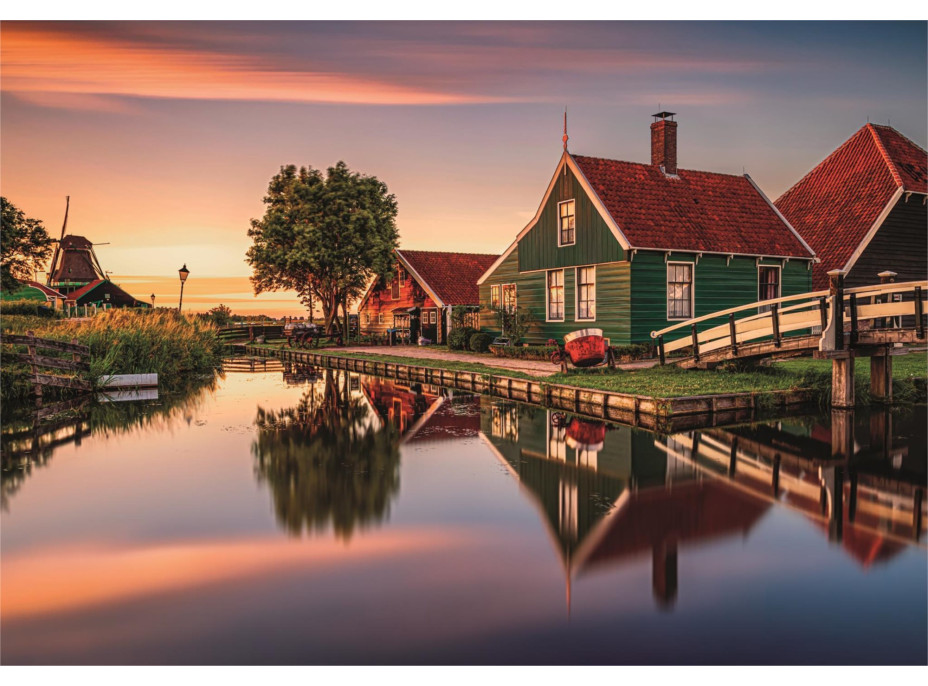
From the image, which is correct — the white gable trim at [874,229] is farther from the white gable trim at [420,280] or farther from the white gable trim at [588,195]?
the white gable trim at [420,280]

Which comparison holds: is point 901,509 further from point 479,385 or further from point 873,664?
point 479,385

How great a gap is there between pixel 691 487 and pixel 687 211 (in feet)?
58.5

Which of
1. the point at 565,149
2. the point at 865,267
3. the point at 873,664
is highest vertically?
the point at 565,149

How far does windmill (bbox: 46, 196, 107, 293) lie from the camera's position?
73.1 meters

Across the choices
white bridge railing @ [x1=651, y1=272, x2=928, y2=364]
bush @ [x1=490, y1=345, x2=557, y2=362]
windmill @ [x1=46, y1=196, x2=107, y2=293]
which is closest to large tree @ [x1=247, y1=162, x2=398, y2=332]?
bush @ [x1=490, y1=345, x2=557, y2=362]

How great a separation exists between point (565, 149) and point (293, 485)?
18.7m

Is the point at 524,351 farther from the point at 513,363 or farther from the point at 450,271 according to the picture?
the point at 450,271

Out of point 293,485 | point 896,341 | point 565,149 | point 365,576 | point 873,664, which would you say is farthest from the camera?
point 565,149

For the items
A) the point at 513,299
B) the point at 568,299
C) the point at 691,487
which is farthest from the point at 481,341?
the point at 691,487

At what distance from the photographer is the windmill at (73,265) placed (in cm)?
7312

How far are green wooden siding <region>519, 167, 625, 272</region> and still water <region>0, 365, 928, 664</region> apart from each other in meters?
12.1

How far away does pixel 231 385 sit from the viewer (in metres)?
20.9

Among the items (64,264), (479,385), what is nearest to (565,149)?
(479,385)

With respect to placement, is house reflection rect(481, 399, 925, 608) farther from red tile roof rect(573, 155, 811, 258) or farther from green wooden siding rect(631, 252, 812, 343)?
red tile roof rect(573, 155, 811, 258)
